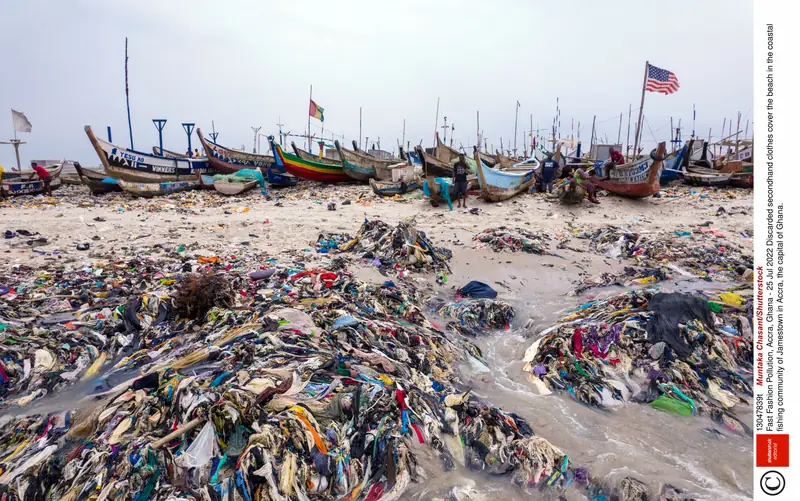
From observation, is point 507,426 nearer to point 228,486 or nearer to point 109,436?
point 228,486

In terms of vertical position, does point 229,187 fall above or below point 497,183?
below

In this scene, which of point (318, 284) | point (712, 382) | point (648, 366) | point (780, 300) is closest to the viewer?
point (780, 300)

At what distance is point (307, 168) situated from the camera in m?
17.9

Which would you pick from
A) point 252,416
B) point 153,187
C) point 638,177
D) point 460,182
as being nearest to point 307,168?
point 153,187

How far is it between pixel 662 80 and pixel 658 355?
13.4 meters

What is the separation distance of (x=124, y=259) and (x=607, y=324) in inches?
297

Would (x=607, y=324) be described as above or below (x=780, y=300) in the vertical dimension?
below

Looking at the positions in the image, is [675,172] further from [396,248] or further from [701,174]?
[396,248]

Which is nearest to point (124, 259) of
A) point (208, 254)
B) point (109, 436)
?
point (208, 254)

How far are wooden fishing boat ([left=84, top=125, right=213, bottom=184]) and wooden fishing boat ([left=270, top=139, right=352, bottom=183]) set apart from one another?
12.2ft

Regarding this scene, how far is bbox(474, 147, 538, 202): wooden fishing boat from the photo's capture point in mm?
12352

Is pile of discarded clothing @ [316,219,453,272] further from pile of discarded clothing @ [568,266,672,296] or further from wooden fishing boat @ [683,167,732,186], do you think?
wooden fishing boat @ [683,167,732,186]

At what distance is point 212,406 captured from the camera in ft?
7.97

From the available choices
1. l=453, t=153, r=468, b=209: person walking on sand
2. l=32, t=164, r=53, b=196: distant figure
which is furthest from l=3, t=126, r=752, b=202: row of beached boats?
l=32, t=164, r=53, b=196: distant figure
